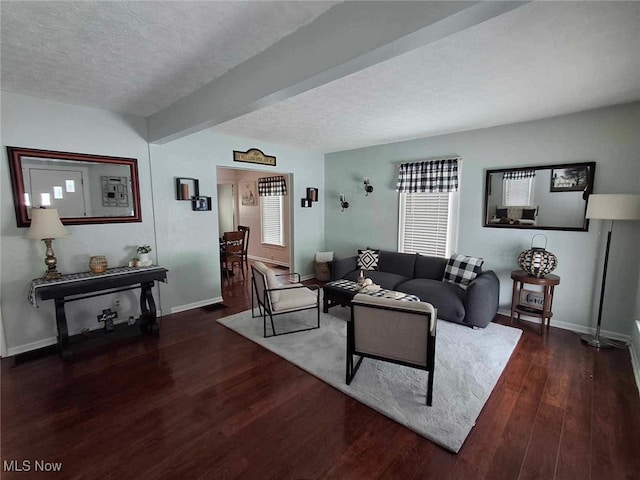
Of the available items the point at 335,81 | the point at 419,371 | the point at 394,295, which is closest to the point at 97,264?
the point at 335,81

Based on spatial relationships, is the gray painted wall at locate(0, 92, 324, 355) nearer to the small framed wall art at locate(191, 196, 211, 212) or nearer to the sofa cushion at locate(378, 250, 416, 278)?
the small framed wall art at locate(191, 196, 211, 212)

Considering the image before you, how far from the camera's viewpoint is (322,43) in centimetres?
167

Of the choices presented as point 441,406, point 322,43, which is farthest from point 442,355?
point 322,43

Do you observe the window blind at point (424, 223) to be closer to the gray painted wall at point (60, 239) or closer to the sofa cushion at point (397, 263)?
the sofa cushion at point (397, 263)

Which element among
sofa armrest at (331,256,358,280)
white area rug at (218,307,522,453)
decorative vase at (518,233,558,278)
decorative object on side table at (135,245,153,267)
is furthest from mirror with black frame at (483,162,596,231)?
decorative object on side table at (135,245,153,267)

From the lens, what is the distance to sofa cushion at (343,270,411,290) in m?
4.13

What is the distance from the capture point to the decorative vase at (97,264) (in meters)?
3.19

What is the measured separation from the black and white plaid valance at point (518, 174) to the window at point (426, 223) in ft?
2.27

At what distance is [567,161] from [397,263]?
2477 mm

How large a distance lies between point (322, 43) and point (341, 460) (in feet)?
8.14

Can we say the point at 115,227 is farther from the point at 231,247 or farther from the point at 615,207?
the point at 615,207

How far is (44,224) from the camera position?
2764mm

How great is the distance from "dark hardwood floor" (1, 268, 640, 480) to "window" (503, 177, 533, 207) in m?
1.85

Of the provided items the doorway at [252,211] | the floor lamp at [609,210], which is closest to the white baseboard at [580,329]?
the floor lamp at [609,210]
